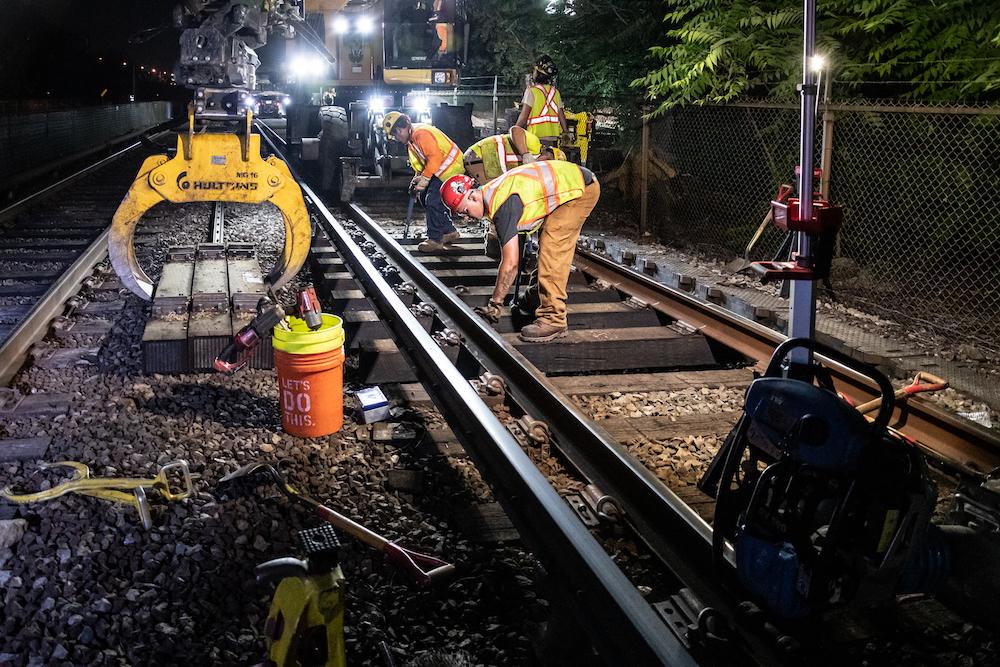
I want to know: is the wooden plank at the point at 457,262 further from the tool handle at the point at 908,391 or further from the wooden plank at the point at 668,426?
the tool handle at the point at 908,391

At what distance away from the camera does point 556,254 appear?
6336mm

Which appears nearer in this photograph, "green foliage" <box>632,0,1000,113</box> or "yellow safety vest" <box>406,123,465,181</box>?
"green foliage" <box>632,0,1000,113</box>

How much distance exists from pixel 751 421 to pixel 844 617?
0.82m

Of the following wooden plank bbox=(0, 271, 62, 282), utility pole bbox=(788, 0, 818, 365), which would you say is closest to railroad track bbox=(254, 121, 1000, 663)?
utility pole bbox=(788, 0, 818, 365)

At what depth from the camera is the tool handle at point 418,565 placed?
295cm

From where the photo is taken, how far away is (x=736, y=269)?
33.2ft

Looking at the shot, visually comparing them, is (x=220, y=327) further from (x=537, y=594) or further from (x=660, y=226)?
(x=660, y=226)

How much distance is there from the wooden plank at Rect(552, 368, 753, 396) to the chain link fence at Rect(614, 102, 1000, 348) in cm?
301

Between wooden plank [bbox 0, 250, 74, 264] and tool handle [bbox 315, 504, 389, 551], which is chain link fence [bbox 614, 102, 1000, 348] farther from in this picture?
wooden plank [bbox 0, 250, 74, 264]

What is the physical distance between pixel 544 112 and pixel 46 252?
20.1 ft

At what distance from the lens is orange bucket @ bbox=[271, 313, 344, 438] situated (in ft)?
14.4

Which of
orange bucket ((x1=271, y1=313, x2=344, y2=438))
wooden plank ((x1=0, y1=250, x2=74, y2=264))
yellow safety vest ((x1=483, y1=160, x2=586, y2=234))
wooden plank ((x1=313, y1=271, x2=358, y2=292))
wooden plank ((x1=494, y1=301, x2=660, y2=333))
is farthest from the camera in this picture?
wooden plank ((x1=0, y1=250, x2=74, y2=264))

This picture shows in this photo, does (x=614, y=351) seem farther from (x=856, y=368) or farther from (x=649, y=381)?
(x=856, y=368)

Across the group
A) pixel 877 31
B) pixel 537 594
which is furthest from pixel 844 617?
pixel 877 31
